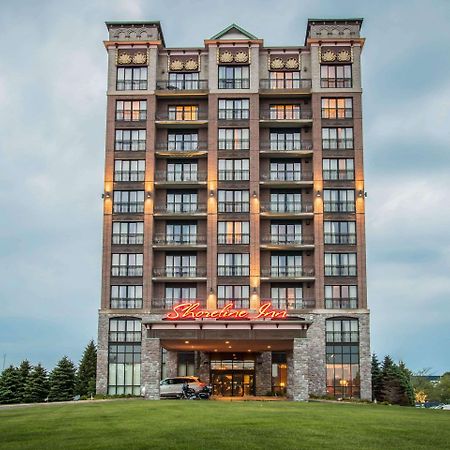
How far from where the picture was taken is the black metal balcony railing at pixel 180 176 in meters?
77.2

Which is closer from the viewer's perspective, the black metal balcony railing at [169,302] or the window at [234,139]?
the black metal balcony railing at [169,302]

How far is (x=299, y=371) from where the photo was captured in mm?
56594

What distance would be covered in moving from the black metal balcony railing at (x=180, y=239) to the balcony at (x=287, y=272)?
6.98 m

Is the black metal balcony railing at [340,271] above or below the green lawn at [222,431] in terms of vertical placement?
above

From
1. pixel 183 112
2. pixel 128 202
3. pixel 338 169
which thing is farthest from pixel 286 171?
pixel 128 202

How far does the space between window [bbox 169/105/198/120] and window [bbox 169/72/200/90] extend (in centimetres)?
194

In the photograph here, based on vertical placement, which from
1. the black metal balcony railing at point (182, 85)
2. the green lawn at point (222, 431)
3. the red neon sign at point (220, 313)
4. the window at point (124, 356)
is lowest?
the green lawn at point (222, 431)

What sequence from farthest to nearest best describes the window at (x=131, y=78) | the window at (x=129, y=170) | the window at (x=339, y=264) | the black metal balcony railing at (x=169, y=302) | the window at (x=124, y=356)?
the window at (x=131, y=78) < the window at (x=129, y=170) < the black metal balcony railing at (x=169, y=302) < the window at (x=339, y=264) < the window at (x=124, y=356)

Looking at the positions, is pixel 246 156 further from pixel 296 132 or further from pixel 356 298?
pixel 356 298

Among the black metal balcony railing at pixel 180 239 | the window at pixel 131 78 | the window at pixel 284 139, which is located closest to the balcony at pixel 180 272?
the black metal balcony railing at pixel 180 239

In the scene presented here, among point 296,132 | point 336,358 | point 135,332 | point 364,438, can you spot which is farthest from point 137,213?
point 364,438

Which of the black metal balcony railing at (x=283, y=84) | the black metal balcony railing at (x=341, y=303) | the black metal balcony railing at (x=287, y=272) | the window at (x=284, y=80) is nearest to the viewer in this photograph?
the black metal balcony railing at (x=341, y=303)

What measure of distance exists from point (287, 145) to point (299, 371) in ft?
94.4

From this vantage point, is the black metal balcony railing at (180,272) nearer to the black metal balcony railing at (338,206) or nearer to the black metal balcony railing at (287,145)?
the black metal balcony railing at (338,206)
